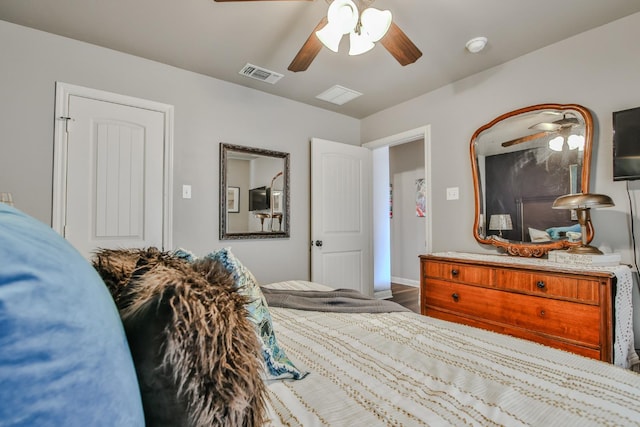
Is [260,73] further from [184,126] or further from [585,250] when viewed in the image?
[585,250]

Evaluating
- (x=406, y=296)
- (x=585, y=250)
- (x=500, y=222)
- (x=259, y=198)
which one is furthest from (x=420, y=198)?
(x=585, y=250)

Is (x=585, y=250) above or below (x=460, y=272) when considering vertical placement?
above

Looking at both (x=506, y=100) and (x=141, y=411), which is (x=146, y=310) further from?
(x=506, y=100)

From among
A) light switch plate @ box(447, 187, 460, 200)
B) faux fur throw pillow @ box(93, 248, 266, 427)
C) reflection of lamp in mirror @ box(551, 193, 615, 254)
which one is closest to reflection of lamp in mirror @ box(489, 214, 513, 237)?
light switch plate @ box(447, 187, 460, 200)

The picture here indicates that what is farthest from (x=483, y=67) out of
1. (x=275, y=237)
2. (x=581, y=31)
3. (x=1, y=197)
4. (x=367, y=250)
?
(x=1, y=197)

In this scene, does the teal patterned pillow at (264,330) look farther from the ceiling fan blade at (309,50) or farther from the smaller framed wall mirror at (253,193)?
the smaller framed wall mirror at (253,193)

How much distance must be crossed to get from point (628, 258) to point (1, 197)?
4111 millimetres

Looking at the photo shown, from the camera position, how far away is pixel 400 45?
1.88 meters

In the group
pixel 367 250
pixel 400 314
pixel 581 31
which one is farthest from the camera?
pixel 367 250

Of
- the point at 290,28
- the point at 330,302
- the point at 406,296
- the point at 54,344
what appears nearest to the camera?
the point at 54,344

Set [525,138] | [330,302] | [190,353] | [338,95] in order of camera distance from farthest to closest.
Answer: [338,95]
[525,138]
[330,302]
[190,353]

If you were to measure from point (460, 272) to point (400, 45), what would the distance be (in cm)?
172

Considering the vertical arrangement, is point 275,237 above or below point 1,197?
below

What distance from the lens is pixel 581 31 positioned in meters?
2.26
